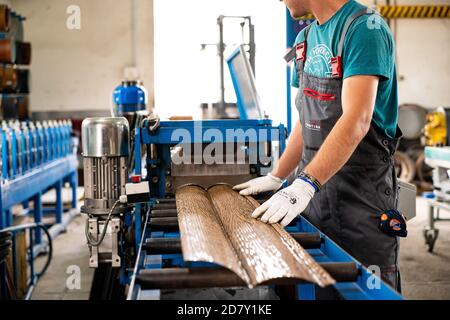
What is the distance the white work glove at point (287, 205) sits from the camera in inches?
52.0

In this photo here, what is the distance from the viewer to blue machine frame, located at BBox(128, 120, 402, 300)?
992 millimetres

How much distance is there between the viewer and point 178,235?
146 cm

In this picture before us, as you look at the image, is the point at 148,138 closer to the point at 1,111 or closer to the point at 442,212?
the point at 442,212

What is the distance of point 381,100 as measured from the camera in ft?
5.05

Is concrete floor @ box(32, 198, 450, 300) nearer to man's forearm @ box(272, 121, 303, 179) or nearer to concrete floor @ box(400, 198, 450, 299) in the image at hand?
concrete floor @ box(400, 198, 450, 299)

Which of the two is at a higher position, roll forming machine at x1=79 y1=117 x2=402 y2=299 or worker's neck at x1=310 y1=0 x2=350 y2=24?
worker's neck at x1=310 y1=0 x2=350 y2=24

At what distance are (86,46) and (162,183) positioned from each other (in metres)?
6.56

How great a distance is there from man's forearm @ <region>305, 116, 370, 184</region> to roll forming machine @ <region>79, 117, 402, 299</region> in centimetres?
16

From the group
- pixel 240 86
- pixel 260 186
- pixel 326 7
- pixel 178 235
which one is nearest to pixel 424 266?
pixel 240 86

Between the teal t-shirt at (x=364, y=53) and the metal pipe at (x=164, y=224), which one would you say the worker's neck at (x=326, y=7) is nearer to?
the teal t-shirt at (x=364, y=53)

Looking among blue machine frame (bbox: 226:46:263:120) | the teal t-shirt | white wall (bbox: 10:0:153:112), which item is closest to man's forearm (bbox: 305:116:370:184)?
the teal t-shirt

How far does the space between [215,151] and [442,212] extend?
452 centimetres
